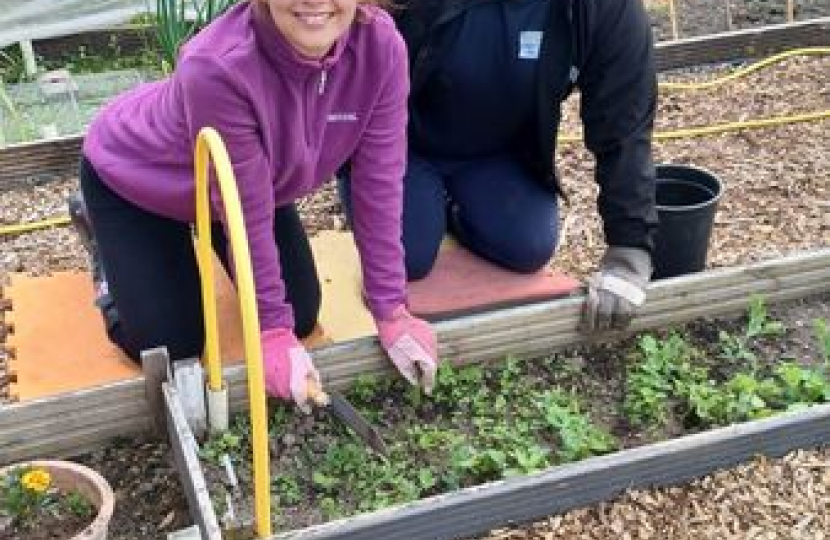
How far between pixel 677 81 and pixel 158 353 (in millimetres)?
2866

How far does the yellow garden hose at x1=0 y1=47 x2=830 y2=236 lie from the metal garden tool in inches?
56.5

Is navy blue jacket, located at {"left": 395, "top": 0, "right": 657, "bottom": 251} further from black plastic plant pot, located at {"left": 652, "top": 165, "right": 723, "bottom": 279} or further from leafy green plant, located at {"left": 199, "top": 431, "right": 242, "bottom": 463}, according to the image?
leafy green plant, located at {"left": 199, "top": 431, "right": 242, "bottom": 463}

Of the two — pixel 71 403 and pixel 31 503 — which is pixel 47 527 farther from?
pixel 71 403

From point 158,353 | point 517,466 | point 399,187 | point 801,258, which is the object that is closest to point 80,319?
point 158,353

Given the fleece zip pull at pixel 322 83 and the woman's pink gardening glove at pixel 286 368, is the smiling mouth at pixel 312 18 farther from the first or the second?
the woman's pink gardening glove at pixel 286 368

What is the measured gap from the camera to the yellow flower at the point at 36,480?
2227 millimetres

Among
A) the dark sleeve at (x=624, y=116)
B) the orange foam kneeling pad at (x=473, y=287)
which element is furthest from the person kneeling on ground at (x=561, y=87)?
the orange foam kneeling pad at (x=473, y=287)

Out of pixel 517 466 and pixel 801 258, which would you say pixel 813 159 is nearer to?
pixel 801 258

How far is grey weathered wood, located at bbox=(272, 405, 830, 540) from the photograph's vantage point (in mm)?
2174

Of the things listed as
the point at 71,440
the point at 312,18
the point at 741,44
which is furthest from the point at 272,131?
the point at 741,44

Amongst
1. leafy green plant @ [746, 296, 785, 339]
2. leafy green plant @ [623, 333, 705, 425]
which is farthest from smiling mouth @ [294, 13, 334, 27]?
leafy green plant @ [746, 296, 785, 339]

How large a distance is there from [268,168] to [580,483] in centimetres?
87

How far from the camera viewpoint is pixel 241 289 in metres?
1.76

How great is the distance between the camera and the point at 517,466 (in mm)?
2434
